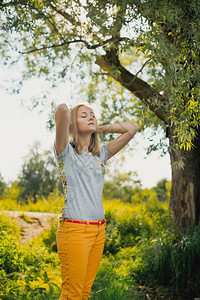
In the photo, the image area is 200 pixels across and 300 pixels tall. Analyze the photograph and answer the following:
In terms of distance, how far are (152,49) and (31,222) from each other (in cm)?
489

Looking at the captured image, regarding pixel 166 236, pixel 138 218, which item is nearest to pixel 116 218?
pixel 138 218

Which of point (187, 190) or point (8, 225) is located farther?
point (8, 225)

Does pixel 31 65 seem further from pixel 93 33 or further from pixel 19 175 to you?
pixel 19 175

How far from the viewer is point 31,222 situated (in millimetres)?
7070

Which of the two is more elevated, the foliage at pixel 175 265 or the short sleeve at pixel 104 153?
the short sleeve at pixel 104 153

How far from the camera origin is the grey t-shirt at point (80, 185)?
88.4 inches

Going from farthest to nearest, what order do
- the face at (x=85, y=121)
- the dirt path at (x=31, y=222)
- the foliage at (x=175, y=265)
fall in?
the dirt path at (x=31, y=222) < the foliage at (x=175, y=265) < the face at (x=85, y=121)

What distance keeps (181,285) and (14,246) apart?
87.2 inches

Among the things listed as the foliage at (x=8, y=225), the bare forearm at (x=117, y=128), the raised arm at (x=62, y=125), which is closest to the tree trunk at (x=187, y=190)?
the foliage at (x=8, y=225)

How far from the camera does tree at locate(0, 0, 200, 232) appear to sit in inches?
133

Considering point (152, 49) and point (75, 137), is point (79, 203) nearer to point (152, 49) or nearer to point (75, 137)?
point (75, 137)

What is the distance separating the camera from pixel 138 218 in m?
7.26

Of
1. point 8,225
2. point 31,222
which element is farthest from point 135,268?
point 31,222

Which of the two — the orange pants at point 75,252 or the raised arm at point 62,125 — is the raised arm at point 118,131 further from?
the orange pants at point 75,252
